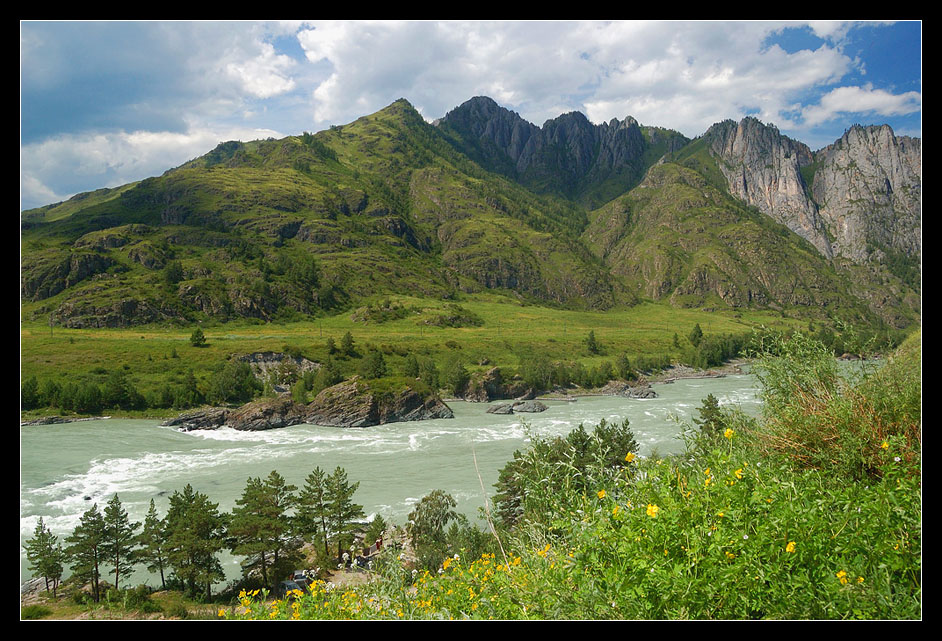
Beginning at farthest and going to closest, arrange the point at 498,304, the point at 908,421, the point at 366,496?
the point at 498,304 → the point at 366,496 → the point at 908,421

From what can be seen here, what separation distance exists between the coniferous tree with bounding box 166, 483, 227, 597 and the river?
1.85 m

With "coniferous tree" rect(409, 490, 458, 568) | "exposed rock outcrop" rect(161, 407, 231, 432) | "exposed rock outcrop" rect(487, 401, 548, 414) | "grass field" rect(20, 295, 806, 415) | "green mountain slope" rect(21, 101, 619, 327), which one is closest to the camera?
"coniferous tree" rect(409, 490, 458, 568)

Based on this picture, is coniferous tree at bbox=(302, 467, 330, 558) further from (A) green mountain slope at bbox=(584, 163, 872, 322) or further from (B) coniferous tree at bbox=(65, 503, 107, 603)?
(A) green mountain slope at bbox=(584, 163, 872, 322)

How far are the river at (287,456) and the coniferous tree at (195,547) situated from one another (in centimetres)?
185

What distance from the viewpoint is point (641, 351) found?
85500 millimetres

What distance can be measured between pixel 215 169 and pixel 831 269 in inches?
9581

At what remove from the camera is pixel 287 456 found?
3375 centimetres

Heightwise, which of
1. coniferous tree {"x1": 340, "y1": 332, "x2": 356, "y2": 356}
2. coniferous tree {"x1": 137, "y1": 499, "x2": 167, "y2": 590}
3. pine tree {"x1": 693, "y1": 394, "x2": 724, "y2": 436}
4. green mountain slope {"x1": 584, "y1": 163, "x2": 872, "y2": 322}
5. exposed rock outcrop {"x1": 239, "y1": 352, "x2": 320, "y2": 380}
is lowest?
coniferous tree {"x1": 137, "y1": 499, "x2": 167, "y2": 590}

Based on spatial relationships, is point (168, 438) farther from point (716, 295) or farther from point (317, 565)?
point (716, 295)

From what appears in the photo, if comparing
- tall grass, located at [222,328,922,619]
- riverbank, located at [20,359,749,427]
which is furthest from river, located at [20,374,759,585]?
tall grass, located at [222,328,922,619]

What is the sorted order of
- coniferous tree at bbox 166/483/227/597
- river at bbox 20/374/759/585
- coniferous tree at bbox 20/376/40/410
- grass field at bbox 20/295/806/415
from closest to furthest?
coniferous tree at bbox 166/483/227/597
river at bbox 20/374/759/585
coniferous tree at bbox 20/376/40/410
grass field at bbox 20/295/806/415

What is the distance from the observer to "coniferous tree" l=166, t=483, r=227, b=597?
14844mm

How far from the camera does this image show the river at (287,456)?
23.0 meters
